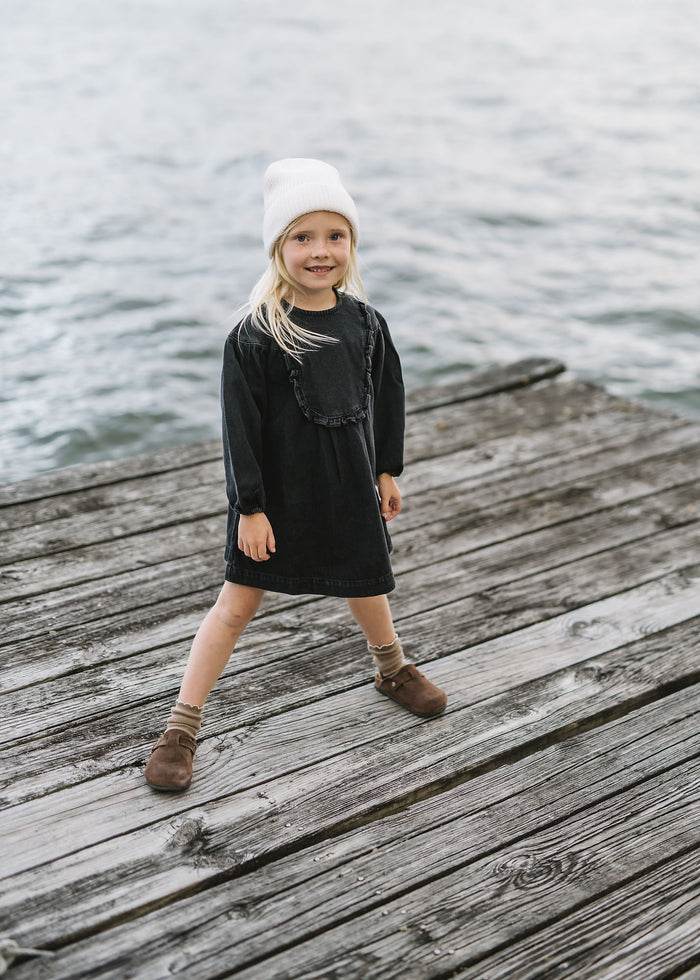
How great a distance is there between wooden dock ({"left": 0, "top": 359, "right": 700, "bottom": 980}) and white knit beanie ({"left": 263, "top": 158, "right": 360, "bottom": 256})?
1.18 m

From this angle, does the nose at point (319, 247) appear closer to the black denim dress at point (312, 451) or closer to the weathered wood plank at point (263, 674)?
the black denim dress at point (312, 451)

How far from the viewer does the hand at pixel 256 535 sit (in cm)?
221

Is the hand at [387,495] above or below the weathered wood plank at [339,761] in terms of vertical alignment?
above

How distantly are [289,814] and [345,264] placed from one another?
3.96 ft

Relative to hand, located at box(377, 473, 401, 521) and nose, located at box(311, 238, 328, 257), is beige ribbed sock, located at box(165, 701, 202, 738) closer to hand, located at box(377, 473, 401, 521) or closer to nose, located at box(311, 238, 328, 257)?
hand, located at box(377, 473, 401, 521)

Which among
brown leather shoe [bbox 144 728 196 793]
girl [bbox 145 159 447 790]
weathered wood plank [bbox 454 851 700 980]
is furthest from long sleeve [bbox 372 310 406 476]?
weathered wood plank [bbox 454 851 700 980]

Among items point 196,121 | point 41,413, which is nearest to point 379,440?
point 41,413

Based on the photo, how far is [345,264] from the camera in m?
2.23

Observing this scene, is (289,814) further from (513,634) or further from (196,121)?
(196,121)

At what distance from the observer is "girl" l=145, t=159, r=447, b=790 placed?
2170 mm

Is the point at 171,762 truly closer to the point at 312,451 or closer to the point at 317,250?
the point at 312,451

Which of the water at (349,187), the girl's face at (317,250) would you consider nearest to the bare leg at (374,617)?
the girl's face at (317,250)

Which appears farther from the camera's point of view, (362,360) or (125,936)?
(362,360)

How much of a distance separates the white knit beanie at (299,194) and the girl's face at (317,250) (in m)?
0.02
